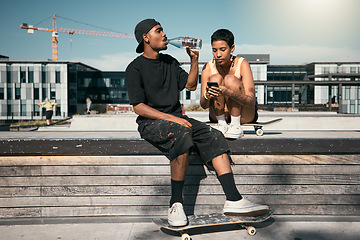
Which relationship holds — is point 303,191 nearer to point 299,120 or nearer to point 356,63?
point 299,120

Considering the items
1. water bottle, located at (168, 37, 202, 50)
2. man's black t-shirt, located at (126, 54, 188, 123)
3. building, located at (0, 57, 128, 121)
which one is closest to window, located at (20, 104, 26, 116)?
building, located at (0, 57, 128, 121)

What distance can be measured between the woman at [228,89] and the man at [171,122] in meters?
0.28

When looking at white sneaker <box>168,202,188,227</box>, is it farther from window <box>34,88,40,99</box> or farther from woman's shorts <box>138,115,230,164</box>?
window <box>34,88,40,99</box>

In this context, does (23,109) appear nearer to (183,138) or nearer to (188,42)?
(188,42)

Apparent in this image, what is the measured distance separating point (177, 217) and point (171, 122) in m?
0.82

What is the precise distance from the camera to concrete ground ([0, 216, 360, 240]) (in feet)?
9.18

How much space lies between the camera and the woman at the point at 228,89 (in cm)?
318

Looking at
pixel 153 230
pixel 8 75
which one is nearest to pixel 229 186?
pixel 153 230

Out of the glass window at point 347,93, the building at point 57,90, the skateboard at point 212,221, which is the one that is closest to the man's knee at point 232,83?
the skateboard at point 212,221

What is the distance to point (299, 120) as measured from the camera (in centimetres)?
1108

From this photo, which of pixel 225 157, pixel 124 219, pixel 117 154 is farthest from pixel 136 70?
pixel 124 219

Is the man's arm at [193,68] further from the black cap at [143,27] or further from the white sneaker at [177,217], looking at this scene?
the white sneaker at [177,217]

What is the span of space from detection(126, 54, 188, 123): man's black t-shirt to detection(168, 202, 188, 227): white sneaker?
932mm

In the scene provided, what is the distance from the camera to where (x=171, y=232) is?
2.91m
